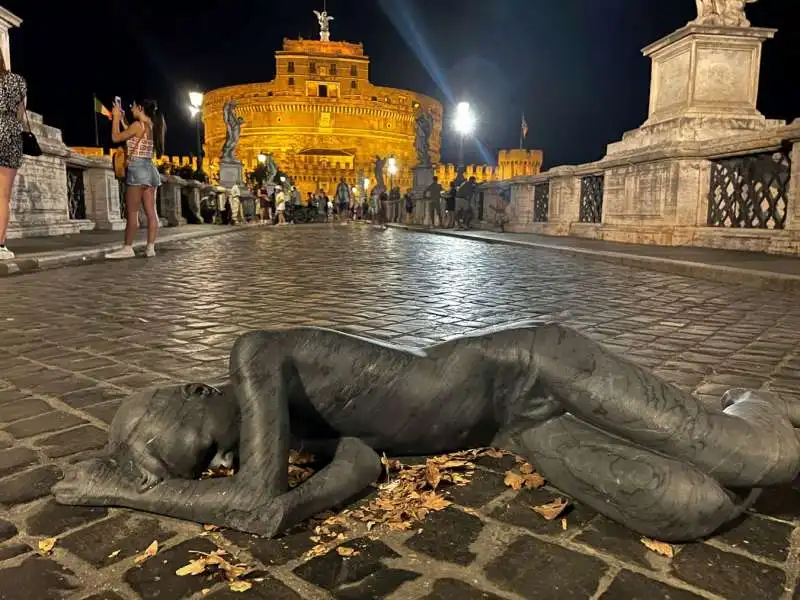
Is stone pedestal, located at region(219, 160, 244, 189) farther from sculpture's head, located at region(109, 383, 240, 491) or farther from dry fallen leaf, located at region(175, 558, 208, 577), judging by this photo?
dry fallen leaf, located at region(175, 558, 208, 577)

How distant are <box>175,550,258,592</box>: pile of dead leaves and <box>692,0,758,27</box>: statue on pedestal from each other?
1300 cm

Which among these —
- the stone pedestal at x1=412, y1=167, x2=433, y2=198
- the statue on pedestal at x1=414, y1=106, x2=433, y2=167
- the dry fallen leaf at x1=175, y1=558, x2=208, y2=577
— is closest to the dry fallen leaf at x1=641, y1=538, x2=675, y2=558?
the dry fallen leaf at x1=175, y1=558, x2=208, y2=577

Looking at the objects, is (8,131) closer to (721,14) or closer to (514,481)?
(514,481)

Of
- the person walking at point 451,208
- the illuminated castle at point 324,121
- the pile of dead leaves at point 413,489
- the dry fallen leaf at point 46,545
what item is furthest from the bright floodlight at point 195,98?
the illuminated castle at point 324,121

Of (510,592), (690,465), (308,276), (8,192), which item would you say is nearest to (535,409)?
(690,465)

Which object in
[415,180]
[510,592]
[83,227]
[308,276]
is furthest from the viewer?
[415,180]

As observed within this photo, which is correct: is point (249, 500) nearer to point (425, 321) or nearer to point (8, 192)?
point (425, 321)

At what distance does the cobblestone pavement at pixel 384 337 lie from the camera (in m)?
1.57

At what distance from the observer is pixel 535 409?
2.03 meters

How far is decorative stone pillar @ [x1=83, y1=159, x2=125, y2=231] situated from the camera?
47.7 feet

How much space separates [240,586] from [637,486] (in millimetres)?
1103

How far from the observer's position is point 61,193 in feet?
42.1

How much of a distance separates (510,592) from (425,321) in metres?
3.34

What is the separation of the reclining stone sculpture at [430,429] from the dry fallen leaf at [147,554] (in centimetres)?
13
